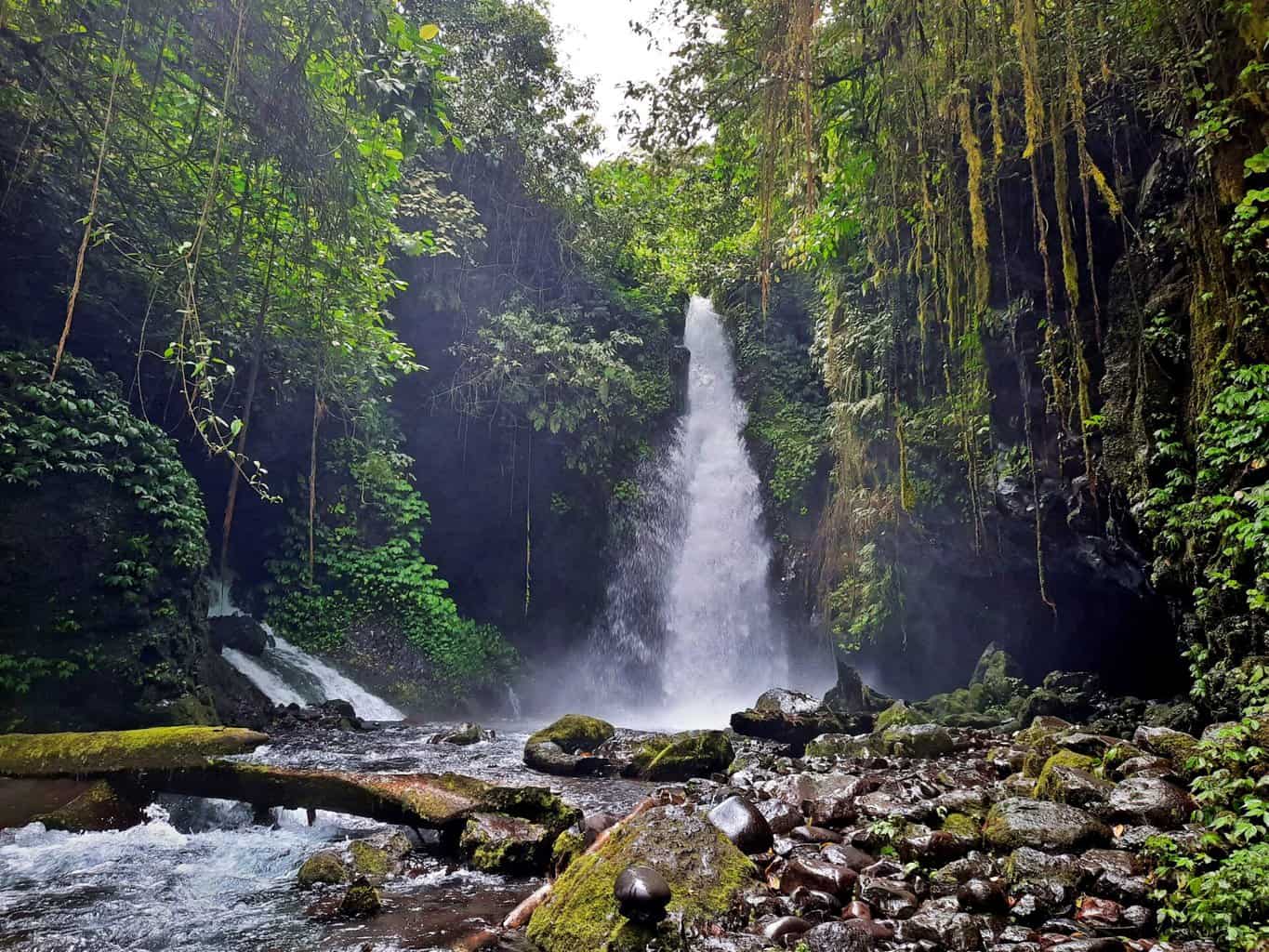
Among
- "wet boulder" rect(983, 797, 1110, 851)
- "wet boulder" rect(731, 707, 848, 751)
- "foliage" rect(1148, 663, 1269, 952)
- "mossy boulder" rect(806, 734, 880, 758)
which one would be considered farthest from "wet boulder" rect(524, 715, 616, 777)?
"foliage" rect(1148, 663, 1269, 952)

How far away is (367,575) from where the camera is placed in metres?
13.4

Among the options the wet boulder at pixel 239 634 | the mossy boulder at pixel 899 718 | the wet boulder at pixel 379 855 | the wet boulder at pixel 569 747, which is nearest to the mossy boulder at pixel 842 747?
the mossy boulder at pixel 899 718

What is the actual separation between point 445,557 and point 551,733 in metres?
8.87

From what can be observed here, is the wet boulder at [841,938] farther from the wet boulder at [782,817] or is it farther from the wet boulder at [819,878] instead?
Result: the wet boulder at [782,817]

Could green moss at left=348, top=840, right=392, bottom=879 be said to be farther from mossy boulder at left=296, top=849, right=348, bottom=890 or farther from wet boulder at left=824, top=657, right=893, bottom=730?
wet boulder at left=824, top=657, right=893, bottom=730

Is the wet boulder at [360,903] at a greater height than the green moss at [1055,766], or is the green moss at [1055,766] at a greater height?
the green moss at [1055,766]

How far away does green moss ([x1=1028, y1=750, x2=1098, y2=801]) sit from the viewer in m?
3.89

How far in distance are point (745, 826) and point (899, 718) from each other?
4977mm

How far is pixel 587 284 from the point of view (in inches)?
664

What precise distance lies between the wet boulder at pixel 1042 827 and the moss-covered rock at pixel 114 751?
4.92 meters

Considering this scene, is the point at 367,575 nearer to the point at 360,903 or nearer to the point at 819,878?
the point at 360,903

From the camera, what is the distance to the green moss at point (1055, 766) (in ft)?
Answer: 12.8

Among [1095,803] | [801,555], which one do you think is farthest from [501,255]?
[1095,803]

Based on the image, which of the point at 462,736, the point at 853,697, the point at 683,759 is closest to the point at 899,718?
the point at 853,697
